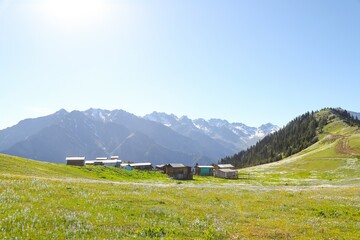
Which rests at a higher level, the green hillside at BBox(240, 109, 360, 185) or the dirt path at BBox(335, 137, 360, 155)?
the dirt path at BBox(335, 137, 360, 155)

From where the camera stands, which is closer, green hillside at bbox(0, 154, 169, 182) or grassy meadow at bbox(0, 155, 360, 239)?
grassy meadow at bbox(0, 155, 360, 239)

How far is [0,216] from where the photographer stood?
1573 cm

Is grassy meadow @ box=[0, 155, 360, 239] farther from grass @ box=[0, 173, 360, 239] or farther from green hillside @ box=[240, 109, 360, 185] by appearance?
green hillside @ box=[240, 109, 360, 185]

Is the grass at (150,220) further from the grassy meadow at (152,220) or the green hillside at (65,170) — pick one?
the green hillside at (65,170)

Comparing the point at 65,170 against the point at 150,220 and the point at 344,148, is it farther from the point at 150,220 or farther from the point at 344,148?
the point at 344,148

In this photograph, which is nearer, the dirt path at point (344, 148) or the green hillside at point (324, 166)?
Answer: the green hillside at point (324, 166)

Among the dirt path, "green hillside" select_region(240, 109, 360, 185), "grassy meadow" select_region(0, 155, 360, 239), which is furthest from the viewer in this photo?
the dirt path

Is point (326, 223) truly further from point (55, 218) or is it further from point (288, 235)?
point (55, 218)

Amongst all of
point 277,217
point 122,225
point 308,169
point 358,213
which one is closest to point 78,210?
point 122,225

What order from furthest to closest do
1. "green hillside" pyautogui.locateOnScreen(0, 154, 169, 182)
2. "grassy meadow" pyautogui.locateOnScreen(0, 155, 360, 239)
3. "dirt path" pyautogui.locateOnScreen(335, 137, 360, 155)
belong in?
"dirt path" pyautogui.locateOnScreen(335, 137, 360, 155) < "green hillside" pyautogui.locateOnScreen(0, 154, 169, 182) < "grassy meadow" pyautogui.locateOnScreen(0, 155, 360, 239)

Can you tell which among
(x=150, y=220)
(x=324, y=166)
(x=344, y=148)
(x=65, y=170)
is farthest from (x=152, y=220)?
(x=344, y=148)

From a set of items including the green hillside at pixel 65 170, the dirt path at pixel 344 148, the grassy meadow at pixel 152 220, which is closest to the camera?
the grassy meadow at pixel 152 220

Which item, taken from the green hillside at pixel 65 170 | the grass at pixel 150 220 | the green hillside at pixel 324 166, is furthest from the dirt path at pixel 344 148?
the grass at pixel 150 220

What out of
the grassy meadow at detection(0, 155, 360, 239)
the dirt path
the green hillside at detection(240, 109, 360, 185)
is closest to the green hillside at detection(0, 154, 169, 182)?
the grassy meadow at detection(0, 155, 360, 239)
